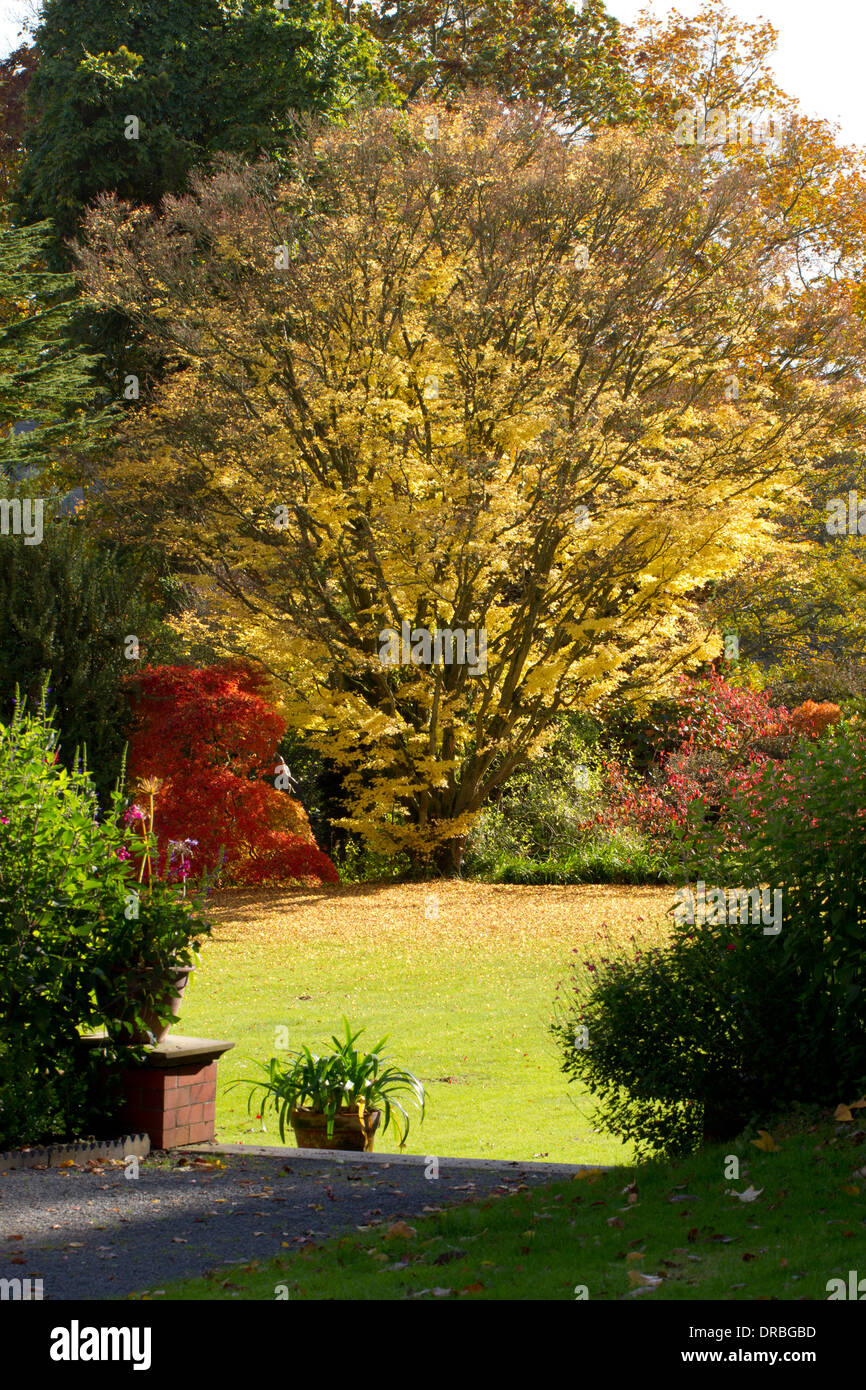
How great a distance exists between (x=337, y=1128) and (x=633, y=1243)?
2.27 meters

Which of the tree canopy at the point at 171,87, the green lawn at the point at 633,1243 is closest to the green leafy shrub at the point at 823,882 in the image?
the green lawn at the point at 633,1243

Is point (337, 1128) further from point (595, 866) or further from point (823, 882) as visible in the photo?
point (595, 866)

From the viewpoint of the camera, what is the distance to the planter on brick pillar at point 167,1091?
574 cm

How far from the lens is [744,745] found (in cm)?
1656

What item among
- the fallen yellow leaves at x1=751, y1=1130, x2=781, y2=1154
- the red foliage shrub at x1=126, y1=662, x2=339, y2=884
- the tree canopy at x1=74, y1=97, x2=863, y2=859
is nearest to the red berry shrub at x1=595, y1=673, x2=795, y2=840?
the tree canopy at x1=74, y1=97, x2=863, y2=859

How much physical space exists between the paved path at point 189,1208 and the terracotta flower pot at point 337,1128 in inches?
12.7

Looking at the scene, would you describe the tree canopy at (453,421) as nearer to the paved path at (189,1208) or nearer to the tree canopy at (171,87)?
the tree canopy at (171,87)

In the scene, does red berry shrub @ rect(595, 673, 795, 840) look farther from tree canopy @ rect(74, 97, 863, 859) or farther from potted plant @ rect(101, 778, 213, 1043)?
potted plant @ rect(101, 778, 213, 1043)

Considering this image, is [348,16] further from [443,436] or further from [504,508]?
[504,508]

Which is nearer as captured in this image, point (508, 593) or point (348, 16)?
point (508, 593)
